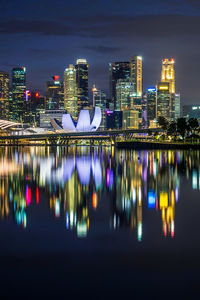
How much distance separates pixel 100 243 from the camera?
437 inches

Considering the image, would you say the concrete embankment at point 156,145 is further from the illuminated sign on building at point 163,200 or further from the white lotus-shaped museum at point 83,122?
the illuminated sign on building at point 163,200

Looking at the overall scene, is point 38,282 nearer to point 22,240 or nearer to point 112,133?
point 22,240

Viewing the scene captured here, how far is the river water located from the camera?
8258 millimetres

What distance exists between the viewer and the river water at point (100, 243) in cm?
826

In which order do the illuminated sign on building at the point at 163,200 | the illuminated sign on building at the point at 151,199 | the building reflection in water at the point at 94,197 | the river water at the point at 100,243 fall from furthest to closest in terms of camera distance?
the illuminated sign on building at the point at 163,200 → the illuminated sign on building at the point at 151,199 → the building reflection in water at the point at 94,197 → the river water at the point at 100,243

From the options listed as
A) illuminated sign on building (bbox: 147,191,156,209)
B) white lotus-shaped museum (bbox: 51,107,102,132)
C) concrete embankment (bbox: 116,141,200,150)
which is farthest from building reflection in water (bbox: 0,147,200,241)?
white lotus-shaped museum (bbox: 51,107,102,132)

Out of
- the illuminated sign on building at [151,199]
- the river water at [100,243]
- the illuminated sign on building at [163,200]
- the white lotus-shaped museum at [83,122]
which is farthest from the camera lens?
the white lotus-shaped museum at [83,122]

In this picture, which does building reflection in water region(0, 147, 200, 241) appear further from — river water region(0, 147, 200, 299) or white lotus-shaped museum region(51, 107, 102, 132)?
white lotus-shaped museum region(51, 107, 102, 132)

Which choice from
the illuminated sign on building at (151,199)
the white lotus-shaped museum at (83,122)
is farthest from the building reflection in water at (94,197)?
the white lotus-shaped museum at (83,122)

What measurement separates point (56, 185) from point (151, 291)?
51.4ft

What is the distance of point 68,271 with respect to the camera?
900 centimetres

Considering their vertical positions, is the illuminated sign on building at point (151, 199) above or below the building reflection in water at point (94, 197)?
above

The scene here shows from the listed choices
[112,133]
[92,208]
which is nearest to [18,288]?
[92,208]

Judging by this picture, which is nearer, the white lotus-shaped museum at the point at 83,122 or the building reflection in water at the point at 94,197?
the building reflection in water at the point at 94,197
